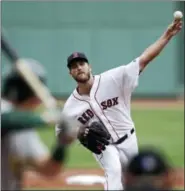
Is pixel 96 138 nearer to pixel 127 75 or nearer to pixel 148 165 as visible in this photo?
pixel 127 75

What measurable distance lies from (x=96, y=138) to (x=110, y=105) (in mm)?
467

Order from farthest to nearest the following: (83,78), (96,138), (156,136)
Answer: (156,136) → (83,78) → (96,138)

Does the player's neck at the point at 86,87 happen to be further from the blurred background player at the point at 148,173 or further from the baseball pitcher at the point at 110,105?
the blurred background player at the point at 148,173

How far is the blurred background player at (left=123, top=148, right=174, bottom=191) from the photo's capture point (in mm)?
2932

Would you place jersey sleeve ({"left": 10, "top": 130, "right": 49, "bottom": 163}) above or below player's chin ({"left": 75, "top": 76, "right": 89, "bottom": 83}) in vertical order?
below

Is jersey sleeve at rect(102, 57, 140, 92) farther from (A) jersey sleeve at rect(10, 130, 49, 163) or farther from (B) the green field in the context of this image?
(B) the green field

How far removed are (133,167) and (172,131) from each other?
14603mm

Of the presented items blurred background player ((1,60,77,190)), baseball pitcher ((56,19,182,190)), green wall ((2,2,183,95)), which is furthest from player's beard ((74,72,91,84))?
green wall ((2,2,183,95))

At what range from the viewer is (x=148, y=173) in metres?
2.97

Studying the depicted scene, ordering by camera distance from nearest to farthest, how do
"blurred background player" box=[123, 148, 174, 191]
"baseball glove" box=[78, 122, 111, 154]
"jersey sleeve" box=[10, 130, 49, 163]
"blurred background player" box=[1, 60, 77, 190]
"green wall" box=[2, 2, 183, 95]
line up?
"blurred background player" box=[123, 148, 174, 191]
"blurred background player" box=[1, 60, 77, 190]
"jersey sleeve" box=[10, 130, 49, 163]
"baseball glove" box=[78, 122, 111, 154]
"green wall" box=[2, 2, 183, 95]

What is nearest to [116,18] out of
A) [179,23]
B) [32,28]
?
[32,28]

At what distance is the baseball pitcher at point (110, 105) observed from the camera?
7.14 metres

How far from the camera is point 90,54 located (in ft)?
78.4

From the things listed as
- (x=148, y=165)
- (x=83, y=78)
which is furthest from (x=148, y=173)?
(x=83, y=78)
